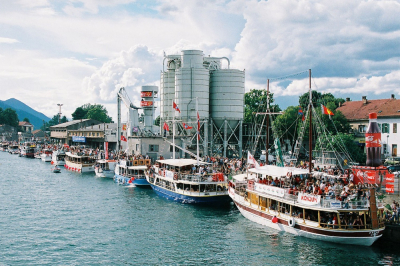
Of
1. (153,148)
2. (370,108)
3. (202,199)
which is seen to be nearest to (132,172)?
(153,148)

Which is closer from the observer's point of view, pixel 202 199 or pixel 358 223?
pixel 358 223

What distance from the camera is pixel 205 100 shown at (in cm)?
7500

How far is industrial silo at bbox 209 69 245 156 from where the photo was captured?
251 feet

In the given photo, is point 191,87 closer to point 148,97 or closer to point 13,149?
point 148,97

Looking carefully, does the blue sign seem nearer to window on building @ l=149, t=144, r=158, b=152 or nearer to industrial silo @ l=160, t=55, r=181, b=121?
industrial silo @ l=160, t=55, r=181, b=121

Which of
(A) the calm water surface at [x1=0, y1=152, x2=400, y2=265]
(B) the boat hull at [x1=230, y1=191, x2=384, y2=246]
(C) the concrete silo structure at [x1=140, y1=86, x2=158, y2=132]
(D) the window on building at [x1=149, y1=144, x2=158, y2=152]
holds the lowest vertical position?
(A) the calm water surface at [x1=0, y1=152, x2=400, y2=265]

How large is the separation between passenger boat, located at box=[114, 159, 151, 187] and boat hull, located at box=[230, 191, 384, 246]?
25.6 meters

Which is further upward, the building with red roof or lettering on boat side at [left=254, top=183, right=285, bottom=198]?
the building with red roof

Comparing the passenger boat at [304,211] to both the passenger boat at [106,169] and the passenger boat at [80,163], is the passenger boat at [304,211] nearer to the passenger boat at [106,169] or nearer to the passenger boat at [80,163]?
the passenger boat at [106,169]

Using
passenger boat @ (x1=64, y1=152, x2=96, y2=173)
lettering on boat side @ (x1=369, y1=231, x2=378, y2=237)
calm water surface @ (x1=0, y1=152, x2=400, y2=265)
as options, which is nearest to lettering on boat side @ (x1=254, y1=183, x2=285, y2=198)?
calm water surface @ (x1=0, y1=152, x2=400, y2=265)

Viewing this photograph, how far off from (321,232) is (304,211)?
219cm

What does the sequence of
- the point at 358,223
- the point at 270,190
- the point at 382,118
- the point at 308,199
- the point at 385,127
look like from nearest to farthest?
the point at 358,223
the point at 308,199
the point at 270,190
the point at 385,127
the point at 382,118

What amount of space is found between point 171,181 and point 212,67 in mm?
37850

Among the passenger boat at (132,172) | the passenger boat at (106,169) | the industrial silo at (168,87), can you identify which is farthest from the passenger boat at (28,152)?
the passenger boat at (132,172)
